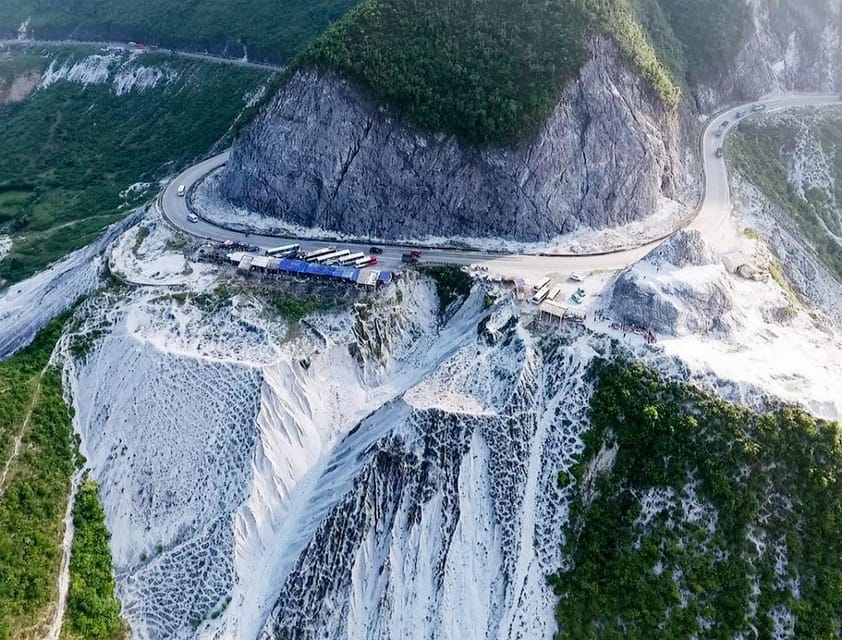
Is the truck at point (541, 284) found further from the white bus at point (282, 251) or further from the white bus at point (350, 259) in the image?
the white bus at point (282, 251)

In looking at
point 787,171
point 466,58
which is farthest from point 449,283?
point 787,171

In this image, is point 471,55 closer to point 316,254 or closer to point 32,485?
point 316,254

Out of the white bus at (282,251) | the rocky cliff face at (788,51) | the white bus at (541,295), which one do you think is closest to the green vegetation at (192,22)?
the white bus at (282,251)

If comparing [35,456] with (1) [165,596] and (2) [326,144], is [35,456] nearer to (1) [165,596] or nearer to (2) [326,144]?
(1) [165,596]

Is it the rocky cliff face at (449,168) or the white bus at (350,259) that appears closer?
the white bus at (350,259)

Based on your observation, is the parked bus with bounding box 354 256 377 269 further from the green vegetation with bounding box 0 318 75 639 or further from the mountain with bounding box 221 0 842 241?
the green vegetation with bounding box 0 318 75 639
